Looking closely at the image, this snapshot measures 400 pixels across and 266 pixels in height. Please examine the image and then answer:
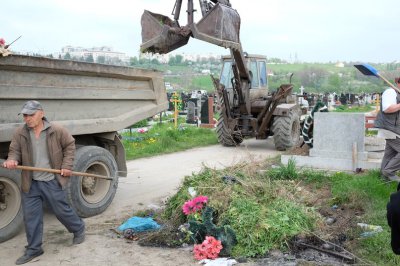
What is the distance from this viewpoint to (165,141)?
12953mm

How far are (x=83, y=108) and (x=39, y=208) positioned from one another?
1839 mm

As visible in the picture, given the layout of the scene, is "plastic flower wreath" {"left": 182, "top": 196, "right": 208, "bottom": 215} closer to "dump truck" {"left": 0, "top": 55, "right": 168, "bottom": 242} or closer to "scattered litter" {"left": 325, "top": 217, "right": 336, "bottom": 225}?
"dump truck" {"left": 0, "top": 55, "right": 168, "bottom": 242}

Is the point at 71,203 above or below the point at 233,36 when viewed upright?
below

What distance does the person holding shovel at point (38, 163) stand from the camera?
15.8 feet

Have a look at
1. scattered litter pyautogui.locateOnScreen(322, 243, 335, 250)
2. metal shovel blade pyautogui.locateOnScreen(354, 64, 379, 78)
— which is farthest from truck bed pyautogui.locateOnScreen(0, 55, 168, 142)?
scattered litter pyautogui.locateOnScreen(322, 243, 335, 250)

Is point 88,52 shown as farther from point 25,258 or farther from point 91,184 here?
point 25,258

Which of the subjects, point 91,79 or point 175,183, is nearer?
point 91,79

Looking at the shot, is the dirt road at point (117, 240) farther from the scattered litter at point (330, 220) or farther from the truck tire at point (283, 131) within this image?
the truck tire at point (283, 131)

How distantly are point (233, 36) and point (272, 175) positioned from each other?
2.97 metres

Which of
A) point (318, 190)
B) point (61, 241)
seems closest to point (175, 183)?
point (318, 190)

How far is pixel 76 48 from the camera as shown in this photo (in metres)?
34.1

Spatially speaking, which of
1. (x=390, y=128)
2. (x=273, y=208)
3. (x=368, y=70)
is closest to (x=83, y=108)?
(x=273, y=208)

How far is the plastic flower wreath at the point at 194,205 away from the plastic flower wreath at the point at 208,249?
2.18 feet

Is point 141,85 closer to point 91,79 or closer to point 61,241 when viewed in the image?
point 91,79
